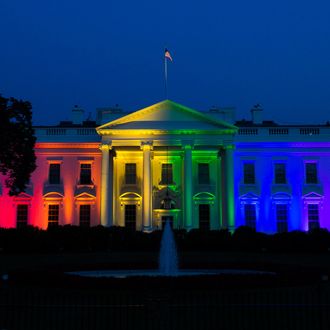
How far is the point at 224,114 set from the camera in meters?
48.6

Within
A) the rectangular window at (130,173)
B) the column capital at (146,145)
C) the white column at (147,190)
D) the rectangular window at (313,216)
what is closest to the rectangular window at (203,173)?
the white column at (147,190)

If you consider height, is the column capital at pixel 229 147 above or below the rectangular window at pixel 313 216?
above

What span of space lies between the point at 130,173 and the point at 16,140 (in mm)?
13858

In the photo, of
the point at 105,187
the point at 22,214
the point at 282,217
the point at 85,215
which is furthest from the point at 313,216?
the point at 22,214

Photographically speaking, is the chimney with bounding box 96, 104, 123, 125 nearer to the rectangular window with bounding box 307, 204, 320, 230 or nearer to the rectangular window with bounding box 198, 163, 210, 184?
the rectangular window with bounding box 198, 163, 210, 184

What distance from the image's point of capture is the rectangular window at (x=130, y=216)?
158 ft

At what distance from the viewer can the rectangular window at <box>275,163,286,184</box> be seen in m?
48.8

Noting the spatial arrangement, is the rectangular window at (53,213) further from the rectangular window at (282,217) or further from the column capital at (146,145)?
the rectangular window at (282,217)

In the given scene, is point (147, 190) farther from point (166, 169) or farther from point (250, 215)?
point (250, 215)

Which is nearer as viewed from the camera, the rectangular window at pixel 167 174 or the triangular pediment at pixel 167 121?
the triangular pediment at pixel 167 121

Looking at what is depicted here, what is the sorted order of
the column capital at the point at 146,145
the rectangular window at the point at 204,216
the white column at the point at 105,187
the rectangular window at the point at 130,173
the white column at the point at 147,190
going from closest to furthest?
the white column at the point at 147,190 < the white column at the point at 105,187 < the column capital at the point at 146,145 < the rectangular window at the point at 204,216 < the rectangular window at the point at 130,173

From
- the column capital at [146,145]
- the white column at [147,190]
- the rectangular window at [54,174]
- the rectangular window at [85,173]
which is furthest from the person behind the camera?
the rectangular window at [54,174]

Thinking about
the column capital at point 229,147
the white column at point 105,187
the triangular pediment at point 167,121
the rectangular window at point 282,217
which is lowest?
the rectangular window at point 282,217

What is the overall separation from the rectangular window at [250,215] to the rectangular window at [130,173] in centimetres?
1026
